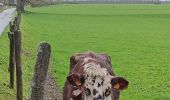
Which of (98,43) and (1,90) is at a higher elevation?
(1,90)

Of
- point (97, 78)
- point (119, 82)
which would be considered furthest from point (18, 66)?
point (97, 78)

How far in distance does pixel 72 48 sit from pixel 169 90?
13.3m

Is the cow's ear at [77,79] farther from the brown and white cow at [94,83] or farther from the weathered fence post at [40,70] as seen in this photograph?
the weathered fence post at [40,70]

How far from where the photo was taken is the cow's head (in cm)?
782

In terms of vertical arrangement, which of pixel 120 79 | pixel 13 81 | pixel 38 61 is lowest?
pixel 13 81

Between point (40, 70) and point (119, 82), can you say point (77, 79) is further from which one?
point (40, 70)

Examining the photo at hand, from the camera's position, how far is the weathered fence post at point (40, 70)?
667 centimetres

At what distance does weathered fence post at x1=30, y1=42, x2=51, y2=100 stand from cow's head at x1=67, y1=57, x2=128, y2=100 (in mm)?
1248

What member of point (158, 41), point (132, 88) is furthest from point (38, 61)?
point (158, 41)

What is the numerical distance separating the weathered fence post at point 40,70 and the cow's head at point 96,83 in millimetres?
1248

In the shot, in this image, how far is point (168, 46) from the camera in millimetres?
31406

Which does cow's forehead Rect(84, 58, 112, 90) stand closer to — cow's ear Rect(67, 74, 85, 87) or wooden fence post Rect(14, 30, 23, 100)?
cow's ear Rect(67, 74, 85, 87)

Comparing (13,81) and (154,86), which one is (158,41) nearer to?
(154,86)

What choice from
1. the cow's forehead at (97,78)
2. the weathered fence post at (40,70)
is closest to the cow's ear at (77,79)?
the cow's forehead at (97,78)
